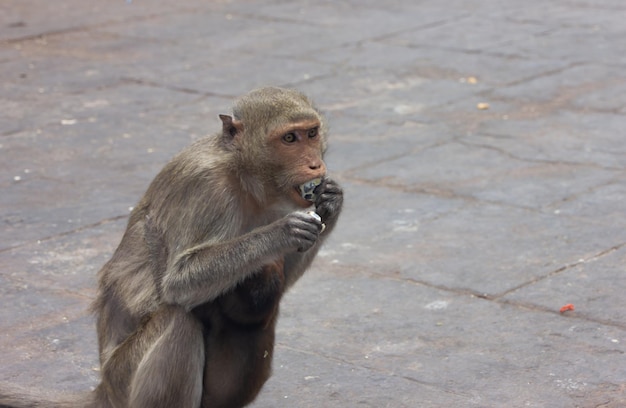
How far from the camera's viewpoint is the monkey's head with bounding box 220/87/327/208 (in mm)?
3979

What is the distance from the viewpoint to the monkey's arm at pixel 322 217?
160 inches

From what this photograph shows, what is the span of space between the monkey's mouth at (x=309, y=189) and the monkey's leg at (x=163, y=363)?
0.56 metres

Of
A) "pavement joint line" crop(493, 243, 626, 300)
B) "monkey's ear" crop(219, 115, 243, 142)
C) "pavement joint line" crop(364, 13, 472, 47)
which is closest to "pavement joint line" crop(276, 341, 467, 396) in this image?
"pavement joint line" crop(493, 243, 626, 300)

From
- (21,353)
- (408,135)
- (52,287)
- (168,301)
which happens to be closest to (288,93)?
(168,301)

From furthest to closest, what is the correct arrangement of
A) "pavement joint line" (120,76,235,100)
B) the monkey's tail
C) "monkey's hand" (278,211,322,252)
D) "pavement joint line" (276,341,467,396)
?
1. "pavement joint line" (120,76,235,100)
2. "pavement joint line" (276,341,467,396)
3. the monkey's tail
4. "monkey's hand" (278,211,322,252)

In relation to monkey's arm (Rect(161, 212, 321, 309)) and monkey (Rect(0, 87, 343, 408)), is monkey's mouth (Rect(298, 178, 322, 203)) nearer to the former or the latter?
monkey (Rect(0, 87, 343, 408))

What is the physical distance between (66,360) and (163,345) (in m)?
1.32

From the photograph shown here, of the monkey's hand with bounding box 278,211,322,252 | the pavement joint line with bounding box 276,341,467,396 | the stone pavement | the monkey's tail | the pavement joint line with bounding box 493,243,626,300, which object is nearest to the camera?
the monkey's hand with bounding box 278,211,322,252

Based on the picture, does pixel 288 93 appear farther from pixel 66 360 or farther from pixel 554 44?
pixel 554 44

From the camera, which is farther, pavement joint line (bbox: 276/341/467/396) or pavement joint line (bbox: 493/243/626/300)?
pavement joint line (bbox: 493/243/626/300)

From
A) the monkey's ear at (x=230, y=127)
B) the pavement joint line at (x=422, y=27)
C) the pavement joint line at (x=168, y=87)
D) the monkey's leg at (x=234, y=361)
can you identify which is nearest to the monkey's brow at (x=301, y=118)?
the monkey's ear at (x=230, y=127)

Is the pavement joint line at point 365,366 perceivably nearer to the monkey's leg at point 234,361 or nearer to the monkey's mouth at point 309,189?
the monkey's leg at point 234,361

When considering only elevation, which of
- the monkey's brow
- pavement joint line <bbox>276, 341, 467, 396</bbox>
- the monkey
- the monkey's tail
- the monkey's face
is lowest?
pavement joint line <bbox>276, 341, 467, 396</bbox>

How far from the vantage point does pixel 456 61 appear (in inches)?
407
